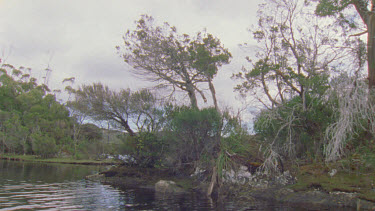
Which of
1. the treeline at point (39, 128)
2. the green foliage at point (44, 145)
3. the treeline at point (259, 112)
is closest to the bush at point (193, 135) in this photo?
the treeline at point (259, 112)

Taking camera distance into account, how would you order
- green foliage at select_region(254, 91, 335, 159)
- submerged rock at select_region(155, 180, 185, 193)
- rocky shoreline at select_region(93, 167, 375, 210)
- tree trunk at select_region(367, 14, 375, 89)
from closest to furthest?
rocky shoreline at select_region(93, 167, 375, 210) < tree trunk at select_region(367, 14, 375, 89) < green foliage at select_region(254, 91, 335, 159) < submerged rock at select_region(155, 180, 185, 193)

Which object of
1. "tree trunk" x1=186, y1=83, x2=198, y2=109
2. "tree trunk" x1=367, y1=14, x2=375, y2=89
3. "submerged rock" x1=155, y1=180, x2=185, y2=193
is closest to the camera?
"tree trunk" x1=367, y1=14, x2=375, y2=89

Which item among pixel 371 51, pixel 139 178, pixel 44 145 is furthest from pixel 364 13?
pixel 44 145

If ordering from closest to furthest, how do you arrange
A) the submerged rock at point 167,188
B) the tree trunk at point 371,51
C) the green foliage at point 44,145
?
the tree trunk at point 371,51
the submerged rock at point 167,188
the green foliage at point 44,145

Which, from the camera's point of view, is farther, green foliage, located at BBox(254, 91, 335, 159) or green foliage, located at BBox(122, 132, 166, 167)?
green foliage, located at BBox(122, 132, 166, 167)

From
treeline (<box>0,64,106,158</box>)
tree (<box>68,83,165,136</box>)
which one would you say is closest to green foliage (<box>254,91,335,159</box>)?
tree (<box>68,83,165,136</box>)

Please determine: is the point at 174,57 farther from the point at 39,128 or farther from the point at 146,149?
the point at 39,128

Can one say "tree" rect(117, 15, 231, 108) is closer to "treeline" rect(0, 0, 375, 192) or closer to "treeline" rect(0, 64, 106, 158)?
"treeline" rect(0, 0, 375, 192)

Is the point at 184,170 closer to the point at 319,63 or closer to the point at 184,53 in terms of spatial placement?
the point at 184,53

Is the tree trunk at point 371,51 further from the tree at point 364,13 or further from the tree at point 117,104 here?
the tree at point 117,104

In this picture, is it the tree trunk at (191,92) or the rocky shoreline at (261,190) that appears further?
the tree trunk at (191,92)

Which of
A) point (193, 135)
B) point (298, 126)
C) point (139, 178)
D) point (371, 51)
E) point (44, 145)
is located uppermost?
point (371, 51)

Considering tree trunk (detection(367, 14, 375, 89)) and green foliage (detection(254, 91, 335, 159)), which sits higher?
tree trunk (detection(367, 14, 375, 89))

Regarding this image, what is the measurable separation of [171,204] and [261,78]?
12.3 metres
